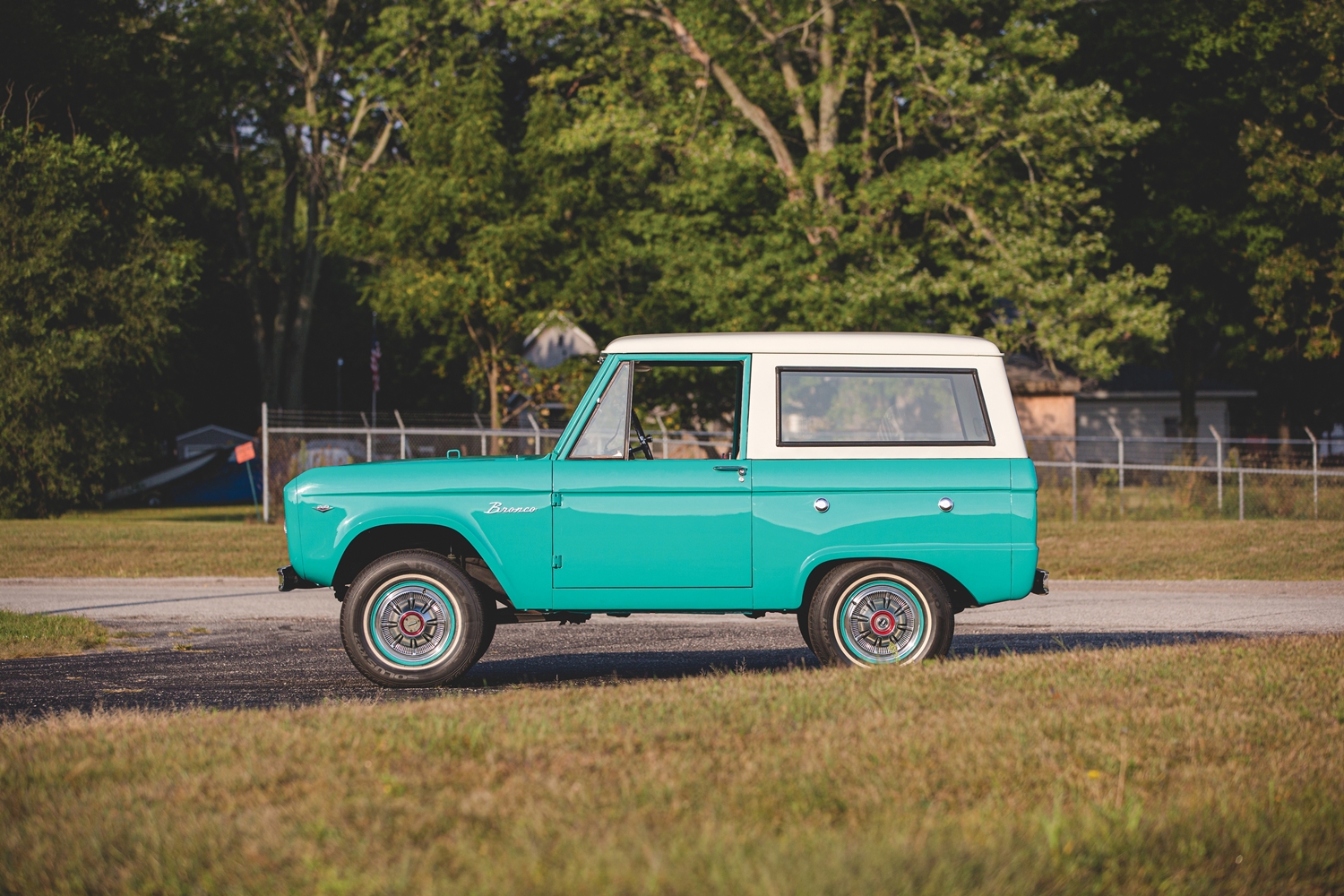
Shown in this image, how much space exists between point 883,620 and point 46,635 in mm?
6768

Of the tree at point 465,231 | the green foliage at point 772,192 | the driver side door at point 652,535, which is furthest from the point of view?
the tree at point 465,231

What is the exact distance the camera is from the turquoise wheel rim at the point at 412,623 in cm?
805

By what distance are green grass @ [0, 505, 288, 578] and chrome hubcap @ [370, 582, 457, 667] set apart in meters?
9.09

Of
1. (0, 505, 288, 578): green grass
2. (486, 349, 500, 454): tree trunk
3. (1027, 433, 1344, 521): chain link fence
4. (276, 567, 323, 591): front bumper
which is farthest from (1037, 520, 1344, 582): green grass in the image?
(486, 349, 500, 454): tree trunk

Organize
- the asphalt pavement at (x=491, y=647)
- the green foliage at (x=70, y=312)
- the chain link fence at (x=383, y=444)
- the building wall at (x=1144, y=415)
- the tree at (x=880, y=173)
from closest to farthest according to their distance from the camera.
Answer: the asphalt pavement at (x=491, y=647) → the tree at (x=880, y=173) → the chain link fence at (x=383, y=444) → the green foliage at (x=70, y=312) → the building wall at (x=1144, y=415)

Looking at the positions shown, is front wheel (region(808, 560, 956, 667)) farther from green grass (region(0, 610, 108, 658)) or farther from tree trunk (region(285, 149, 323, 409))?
tree trunk (region(285, 149, 323, 409))

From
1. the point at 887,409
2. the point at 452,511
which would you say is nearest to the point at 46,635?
the point at 452,511

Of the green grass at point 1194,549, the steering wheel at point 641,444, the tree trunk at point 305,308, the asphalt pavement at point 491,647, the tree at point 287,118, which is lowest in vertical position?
the green grass at point 1194,549

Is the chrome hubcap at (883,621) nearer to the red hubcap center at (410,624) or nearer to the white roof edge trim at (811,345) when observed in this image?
the white roof edge trim at (811,345)

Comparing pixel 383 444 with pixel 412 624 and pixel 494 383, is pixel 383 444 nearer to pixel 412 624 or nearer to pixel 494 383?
pixel 494 383

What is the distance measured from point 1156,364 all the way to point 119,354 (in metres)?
39.7

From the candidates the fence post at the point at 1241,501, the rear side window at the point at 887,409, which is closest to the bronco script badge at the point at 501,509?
the rear side window at the point at 887,409

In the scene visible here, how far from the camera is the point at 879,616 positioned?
8.08 meters

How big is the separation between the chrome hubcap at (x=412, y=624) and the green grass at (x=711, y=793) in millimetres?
1236
